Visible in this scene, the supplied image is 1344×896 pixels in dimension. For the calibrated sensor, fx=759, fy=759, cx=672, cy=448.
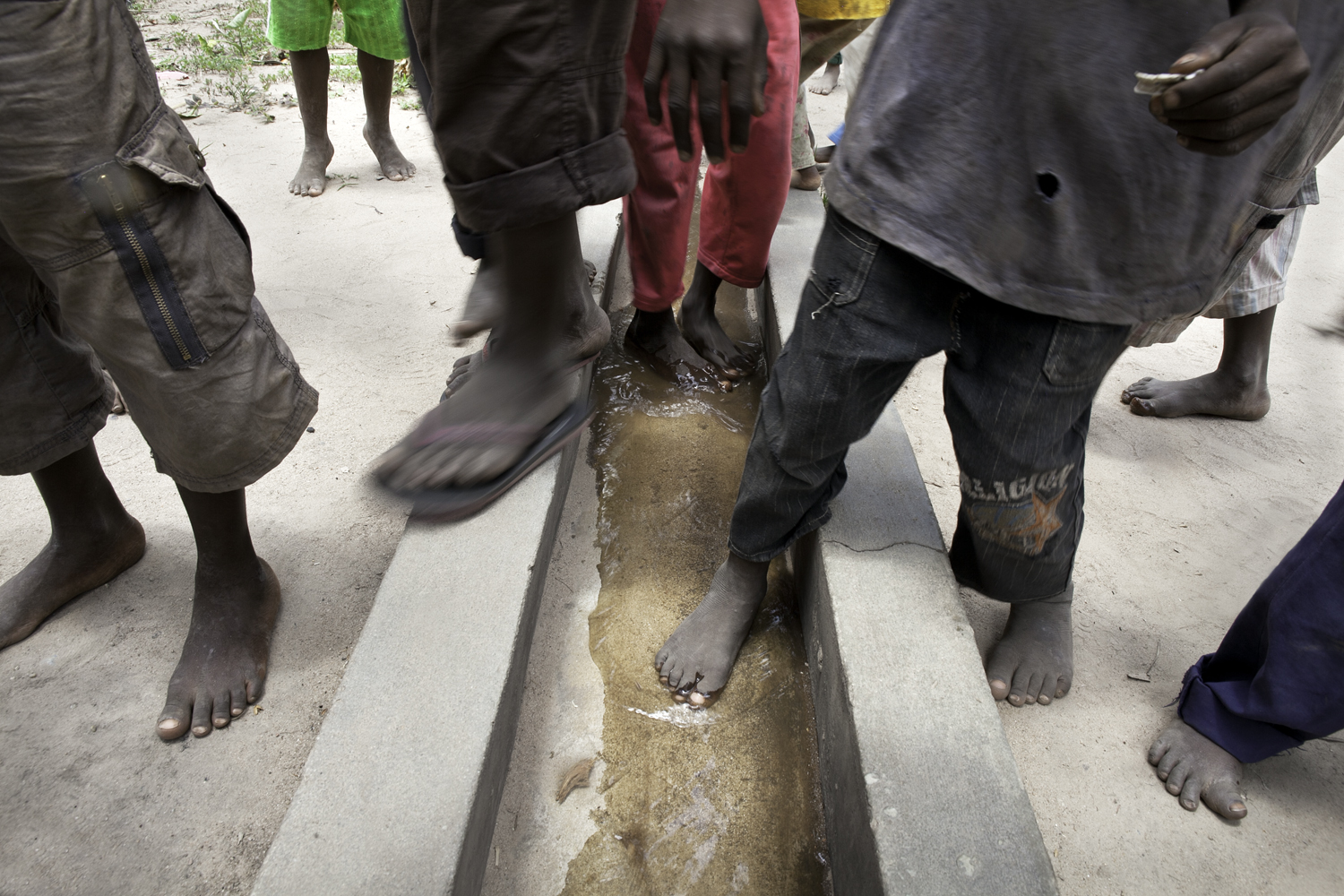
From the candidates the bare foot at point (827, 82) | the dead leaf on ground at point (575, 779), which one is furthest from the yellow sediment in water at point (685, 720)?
the bare foot at point (827, 82)

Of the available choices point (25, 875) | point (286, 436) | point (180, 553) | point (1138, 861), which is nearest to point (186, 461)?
point (286, 436)

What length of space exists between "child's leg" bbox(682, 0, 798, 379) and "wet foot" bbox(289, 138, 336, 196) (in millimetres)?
2126

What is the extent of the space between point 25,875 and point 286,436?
84cm

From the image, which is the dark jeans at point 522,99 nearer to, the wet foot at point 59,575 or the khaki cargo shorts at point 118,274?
the khaki cargo shorts at point 118,274

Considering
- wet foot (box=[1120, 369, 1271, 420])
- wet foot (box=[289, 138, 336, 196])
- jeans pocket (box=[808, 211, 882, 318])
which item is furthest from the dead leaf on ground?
wet foot (box=[289, 138, 336, 196])

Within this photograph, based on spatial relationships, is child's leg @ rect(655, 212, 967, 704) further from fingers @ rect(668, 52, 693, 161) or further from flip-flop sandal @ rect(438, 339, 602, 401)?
flip-flop sandal @ rect(438, 339, 602, 401)

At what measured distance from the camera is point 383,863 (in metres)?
1.04

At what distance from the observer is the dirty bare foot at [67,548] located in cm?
165

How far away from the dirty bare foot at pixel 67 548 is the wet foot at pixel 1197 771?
2.31 meters

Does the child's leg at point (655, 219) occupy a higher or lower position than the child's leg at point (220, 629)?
higher

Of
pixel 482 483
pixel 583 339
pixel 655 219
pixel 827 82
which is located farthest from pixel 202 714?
pixel 827 82

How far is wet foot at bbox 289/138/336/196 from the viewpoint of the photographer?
3.58 meters

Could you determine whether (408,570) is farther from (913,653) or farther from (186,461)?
(913,653)

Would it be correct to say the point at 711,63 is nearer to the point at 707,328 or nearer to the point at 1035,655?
the point at 1035,655
